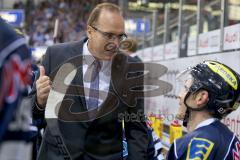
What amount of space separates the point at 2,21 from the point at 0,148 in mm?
350

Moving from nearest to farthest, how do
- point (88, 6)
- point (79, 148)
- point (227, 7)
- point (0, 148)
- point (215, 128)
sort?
point (0, 148) → point (215, 128) → point (79, 148) → point (227, 7) → point (88, 6)

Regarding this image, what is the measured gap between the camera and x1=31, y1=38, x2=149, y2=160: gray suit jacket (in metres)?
3.00

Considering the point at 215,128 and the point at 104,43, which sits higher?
the point at 104,43

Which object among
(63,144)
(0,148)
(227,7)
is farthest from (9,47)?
(227,7)

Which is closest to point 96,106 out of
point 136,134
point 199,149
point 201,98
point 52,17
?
point 136,134

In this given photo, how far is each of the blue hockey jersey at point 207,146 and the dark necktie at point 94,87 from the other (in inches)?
26.6

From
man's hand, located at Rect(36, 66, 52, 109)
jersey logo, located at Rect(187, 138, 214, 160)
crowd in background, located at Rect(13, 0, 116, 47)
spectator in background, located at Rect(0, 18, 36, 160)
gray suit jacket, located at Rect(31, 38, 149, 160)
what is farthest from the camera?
crowd in background, located at Rect(13, 0, 116, 47)

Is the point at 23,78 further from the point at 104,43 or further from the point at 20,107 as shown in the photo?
the point at 104,43

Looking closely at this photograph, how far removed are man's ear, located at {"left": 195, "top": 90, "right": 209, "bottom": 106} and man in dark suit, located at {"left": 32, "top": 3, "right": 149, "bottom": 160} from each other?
0.47m

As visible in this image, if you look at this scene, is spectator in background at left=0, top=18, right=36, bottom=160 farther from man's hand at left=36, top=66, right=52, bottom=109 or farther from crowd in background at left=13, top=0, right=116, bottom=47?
crowd in background at left=13, top=0, right=116, bottom=47

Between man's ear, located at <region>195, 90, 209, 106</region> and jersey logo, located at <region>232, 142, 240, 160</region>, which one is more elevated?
man's ear, located at <region>195, 90, 209, 106</region>

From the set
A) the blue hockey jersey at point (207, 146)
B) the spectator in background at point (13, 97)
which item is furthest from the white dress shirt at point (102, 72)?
the spectator in background at point (13, 97)

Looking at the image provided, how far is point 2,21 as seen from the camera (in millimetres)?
1482

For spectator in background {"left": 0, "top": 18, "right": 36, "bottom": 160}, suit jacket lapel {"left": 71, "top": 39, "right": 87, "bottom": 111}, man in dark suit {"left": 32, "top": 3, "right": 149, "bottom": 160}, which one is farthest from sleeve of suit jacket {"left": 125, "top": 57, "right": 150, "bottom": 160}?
spectator in background {"left": 0, "top": 18, "right": 36, "bottom": 160}
